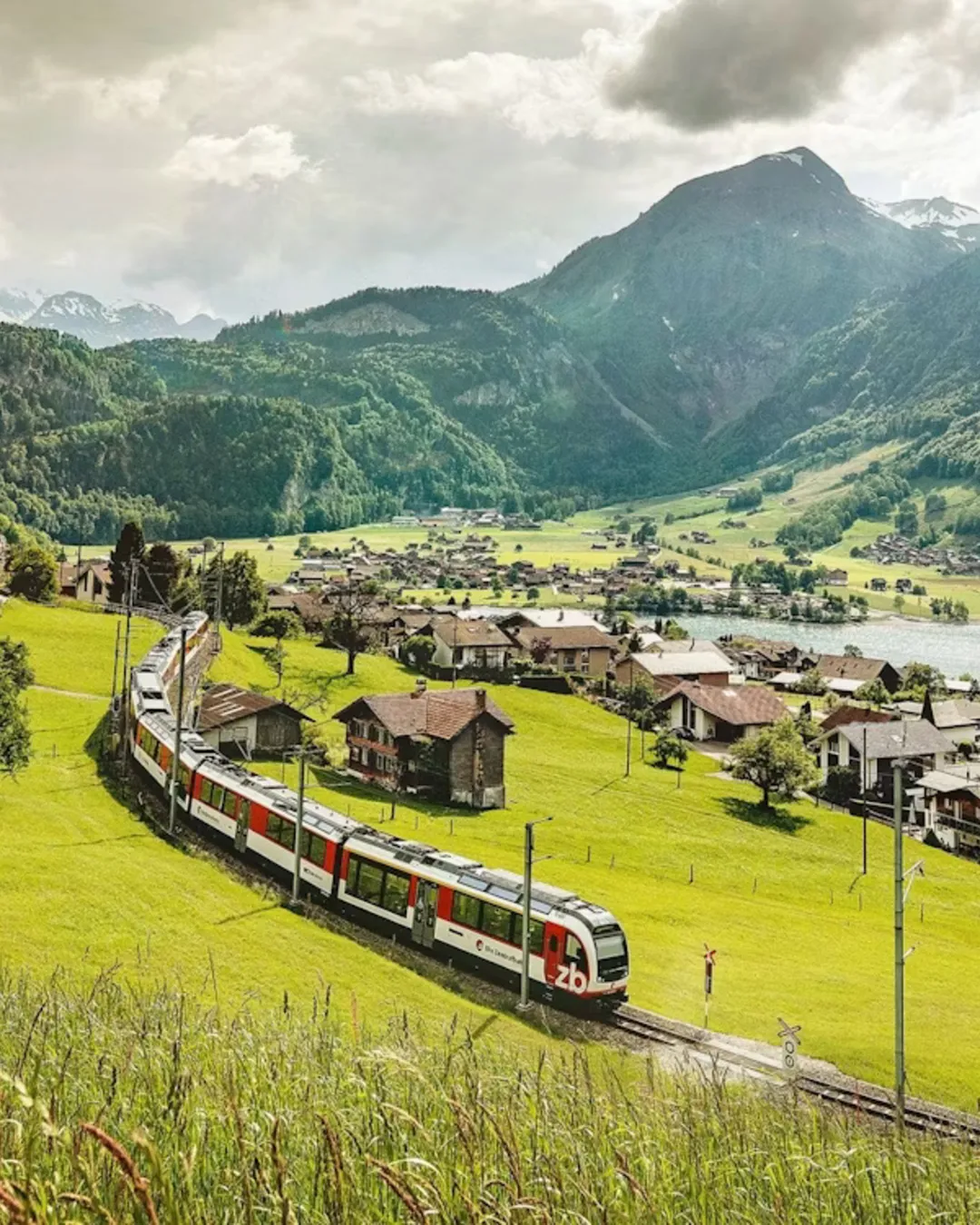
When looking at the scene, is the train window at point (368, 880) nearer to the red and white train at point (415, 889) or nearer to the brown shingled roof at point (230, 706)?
the red and white train at point (415, 889)

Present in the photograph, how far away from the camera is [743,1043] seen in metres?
26.7

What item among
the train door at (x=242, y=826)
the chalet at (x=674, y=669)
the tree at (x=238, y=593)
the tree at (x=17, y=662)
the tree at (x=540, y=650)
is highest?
the tree at (x=238, y=593)

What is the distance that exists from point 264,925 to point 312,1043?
23.8 m

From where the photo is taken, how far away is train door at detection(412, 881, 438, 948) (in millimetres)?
31125

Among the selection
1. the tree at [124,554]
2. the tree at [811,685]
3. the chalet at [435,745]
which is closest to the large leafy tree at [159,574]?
the tree at [124,554]

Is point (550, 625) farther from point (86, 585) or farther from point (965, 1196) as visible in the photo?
point (965, 1196)

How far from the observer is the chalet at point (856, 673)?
128375 mm

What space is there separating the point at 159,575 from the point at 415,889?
234ft

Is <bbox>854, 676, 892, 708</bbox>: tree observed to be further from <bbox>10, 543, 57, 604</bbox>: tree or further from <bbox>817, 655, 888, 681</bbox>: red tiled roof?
<bbox>10, 543, 57, 604</bbox>: tree

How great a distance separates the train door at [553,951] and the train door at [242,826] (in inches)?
555

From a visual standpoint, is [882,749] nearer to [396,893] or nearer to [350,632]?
[350,632]

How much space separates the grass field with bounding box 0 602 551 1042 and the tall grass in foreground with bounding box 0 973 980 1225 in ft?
34.4

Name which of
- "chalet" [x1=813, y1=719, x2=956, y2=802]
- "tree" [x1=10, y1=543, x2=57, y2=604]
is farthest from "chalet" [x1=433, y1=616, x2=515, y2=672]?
"tree" [x1=10, y1=543, x2=57, y2=604]

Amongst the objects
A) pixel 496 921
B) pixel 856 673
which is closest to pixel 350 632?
pixel 496 921
